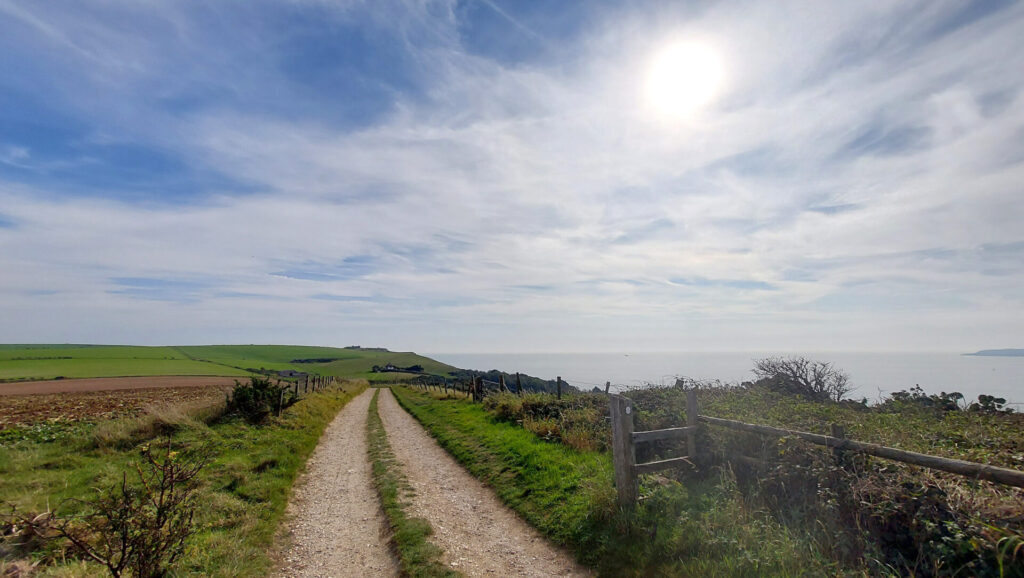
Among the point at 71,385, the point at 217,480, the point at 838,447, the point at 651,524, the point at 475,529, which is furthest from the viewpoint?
the point at 71,385

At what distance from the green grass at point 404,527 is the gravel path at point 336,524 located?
0.18 m

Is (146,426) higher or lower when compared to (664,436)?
lower

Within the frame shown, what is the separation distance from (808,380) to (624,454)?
8.67 m

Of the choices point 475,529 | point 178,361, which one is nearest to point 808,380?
point 475,529

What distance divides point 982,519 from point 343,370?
5215 inches

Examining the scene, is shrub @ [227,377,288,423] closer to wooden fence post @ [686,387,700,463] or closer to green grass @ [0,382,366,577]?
green grass @ [0,382,366,577]

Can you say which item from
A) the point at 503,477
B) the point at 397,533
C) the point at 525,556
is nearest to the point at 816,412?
the point at 525,556

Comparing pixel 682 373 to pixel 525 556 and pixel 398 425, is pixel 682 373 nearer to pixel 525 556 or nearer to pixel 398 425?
pixel 525 556

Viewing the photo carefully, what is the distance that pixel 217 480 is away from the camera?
32.1ft

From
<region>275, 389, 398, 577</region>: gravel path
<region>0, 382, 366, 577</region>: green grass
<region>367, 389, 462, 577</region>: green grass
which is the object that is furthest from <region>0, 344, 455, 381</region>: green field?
<region>367, 389, 462, 577</region>: green grass

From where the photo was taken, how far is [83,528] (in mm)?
6312

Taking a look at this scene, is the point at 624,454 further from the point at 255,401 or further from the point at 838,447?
the point at 255,401

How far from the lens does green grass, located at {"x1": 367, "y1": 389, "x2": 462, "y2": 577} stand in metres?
6.28

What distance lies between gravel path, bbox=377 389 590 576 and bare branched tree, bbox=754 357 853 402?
918 cm
